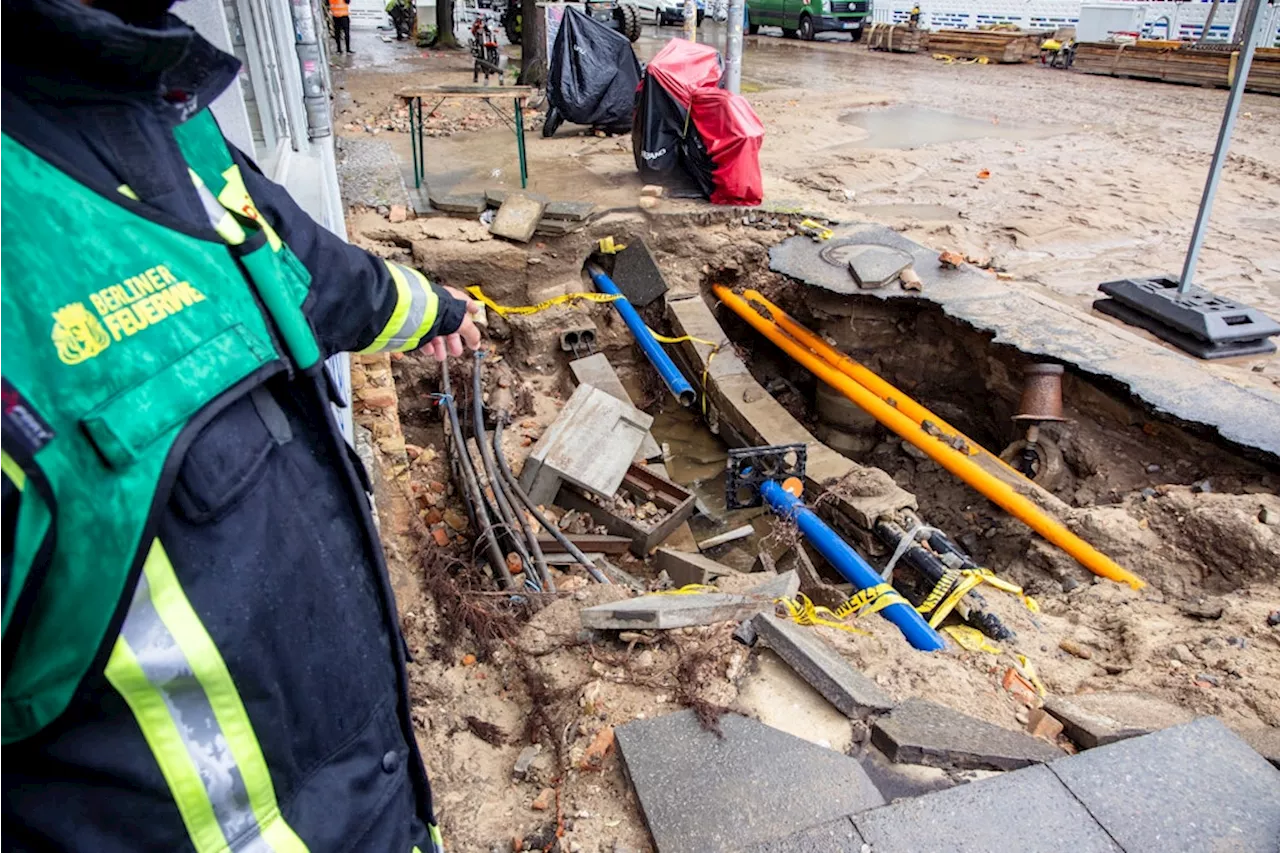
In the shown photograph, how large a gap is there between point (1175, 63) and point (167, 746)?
18.1 meters

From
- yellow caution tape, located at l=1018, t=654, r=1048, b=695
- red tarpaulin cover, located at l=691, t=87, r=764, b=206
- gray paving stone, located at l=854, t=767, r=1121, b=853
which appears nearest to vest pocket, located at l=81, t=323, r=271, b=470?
gray paving stone, located at l=854, t=767, r=1121, b=853

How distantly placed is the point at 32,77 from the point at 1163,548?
4474 millimetres

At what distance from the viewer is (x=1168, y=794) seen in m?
2.06

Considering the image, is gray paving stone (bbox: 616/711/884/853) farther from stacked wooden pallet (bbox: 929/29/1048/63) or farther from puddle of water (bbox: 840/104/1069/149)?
stacked wooden pallet (bbox: 929/29/1048/63)

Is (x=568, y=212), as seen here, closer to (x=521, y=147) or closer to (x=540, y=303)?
(x=540, y=303)

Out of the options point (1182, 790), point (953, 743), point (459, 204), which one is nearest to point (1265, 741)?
point (1182, 790)

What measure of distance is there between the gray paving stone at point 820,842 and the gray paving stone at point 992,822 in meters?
0.03

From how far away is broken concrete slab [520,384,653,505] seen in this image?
5.07m

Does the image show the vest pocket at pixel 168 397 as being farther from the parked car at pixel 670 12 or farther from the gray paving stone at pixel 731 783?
the parked car at pixel 670 12

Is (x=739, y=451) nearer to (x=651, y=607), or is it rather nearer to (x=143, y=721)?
(x=651, y=607)

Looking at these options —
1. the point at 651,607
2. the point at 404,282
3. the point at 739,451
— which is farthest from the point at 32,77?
the point at 739,451

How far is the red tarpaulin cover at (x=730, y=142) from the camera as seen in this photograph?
6.92 m

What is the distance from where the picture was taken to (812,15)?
67.1 feet

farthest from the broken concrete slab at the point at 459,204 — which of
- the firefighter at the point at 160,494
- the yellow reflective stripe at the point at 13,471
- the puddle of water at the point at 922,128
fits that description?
the yellow reflective stripe at the point at 13,471
